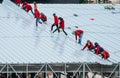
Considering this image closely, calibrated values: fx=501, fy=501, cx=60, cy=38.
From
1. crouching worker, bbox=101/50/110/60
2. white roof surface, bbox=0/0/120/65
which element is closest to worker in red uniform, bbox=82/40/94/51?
white roof surface, bbox=0/0/120/65

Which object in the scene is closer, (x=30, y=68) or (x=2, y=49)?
(x=30, y=68)

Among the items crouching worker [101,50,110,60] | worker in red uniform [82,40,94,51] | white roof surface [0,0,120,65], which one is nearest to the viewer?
white roof surface [0,0,120,65]

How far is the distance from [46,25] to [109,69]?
8.90m

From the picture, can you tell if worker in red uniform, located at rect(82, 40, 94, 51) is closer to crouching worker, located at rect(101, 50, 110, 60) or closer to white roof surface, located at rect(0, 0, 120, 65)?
white roof surface, located at rect(0, 0, 120, 65)

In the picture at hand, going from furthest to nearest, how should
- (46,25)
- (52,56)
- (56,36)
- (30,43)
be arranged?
(46,25) < (56,36) < (30,43) < (52,56)

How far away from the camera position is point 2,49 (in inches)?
1174

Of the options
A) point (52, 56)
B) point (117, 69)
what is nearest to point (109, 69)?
point (117, 69)

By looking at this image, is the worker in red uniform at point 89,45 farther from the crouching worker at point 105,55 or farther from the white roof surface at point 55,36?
the crouching worker at point 105,55

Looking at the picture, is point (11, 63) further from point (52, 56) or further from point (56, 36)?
point (56, 36)

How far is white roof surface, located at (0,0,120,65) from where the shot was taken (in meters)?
29.0

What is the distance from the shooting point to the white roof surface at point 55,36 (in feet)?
95.2

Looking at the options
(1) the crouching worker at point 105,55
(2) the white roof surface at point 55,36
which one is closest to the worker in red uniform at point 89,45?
(2) the white roof surface at point 55,36

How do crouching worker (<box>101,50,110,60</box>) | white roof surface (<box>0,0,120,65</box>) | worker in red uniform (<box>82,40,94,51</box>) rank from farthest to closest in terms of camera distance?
worker in red uniform (<box>82,40,94,51</box>)
crouching worker (<box>101,50,110,60</box>)
white roof surface (<box>0,0,120,65</box>)

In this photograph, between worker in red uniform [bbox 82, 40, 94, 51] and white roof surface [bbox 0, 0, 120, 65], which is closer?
white roof surface [bbox 0, 0, 120, 65]
